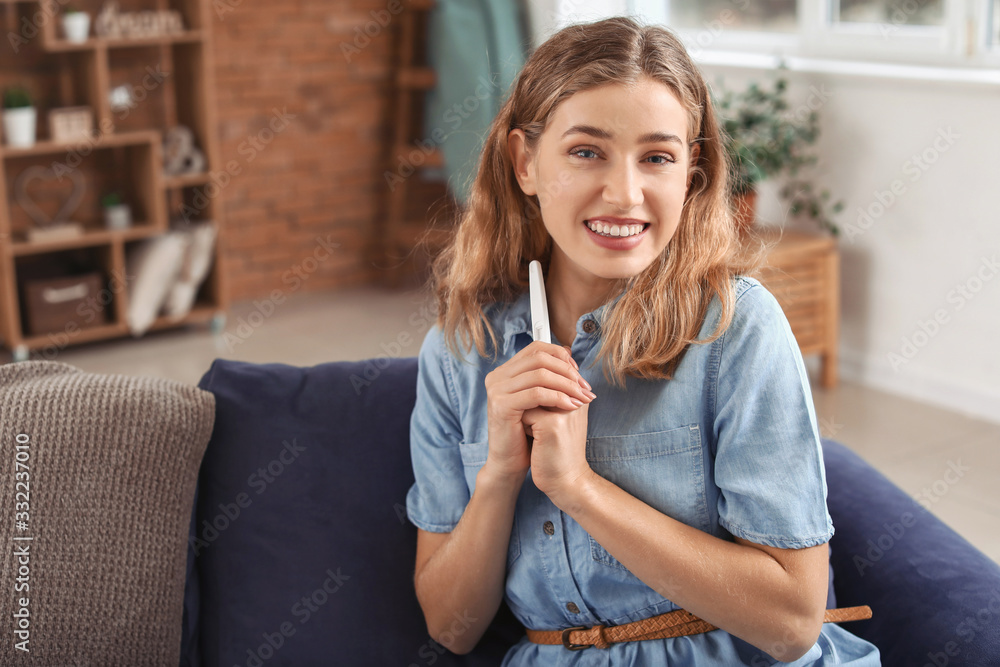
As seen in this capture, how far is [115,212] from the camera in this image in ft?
13.3

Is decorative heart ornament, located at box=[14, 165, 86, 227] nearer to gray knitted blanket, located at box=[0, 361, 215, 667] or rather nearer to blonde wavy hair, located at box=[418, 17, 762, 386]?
gray knitted blanket, located at box=[0, 361, 215, 667]

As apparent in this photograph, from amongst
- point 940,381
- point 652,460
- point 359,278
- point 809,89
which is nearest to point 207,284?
point 359,278

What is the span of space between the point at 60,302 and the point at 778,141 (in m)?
2.72

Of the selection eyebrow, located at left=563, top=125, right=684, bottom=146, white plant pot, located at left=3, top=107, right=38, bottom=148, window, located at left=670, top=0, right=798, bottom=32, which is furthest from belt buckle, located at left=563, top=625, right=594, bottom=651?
white plant pot, located at left=3, top=107, right=38, bottom=148

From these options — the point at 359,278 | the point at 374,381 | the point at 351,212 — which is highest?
the point at 374,381

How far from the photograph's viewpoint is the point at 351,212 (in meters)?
5.03

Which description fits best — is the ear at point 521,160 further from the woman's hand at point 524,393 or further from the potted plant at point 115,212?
the potted plant at point 115,212

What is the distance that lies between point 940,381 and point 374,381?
239cm

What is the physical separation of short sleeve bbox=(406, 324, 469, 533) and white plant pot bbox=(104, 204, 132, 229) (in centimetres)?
309

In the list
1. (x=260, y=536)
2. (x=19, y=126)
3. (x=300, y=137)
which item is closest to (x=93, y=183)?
(x=19, y=126)

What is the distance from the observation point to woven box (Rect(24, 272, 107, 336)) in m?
Result: 3.91

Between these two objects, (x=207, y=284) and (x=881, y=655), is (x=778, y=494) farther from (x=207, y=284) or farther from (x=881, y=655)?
(x=207, y=284)

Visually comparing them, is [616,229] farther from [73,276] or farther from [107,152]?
[107,152]

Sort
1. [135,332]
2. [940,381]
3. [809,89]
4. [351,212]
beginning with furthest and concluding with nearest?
[351,212], [135,332], [809,89], [940,381]
